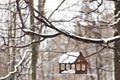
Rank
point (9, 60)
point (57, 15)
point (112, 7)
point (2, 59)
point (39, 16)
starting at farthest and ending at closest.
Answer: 1. point (2, 59)
2. point (9, 60)
3. point (57, 15)
4. point (112, 7)
5. point (39, 16)

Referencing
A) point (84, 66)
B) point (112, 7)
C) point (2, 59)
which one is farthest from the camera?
point (2, 59)

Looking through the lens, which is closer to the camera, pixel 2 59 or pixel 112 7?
pixel 112 7

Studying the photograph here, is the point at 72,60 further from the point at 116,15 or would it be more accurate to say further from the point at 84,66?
the point at 116,15

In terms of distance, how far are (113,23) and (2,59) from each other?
8.69 metres

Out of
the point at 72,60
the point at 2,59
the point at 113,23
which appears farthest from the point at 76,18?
the point at 2,59

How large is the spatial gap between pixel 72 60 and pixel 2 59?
7.80 m

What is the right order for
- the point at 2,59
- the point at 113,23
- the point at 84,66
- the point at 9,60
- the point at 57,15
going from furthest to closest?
the point at 2,59
the point at 9,60
the point at 57,15
the point at 84,66
the point at 113,23

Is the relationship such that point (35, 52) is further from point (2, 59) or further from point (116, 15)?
point (2, 59)

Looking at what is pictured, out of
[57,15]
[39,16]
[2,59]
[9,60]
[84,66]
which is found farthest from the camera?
[2,59]

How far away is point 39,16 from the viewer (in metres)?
3.71

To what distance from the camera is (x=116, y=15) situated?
4625 mm

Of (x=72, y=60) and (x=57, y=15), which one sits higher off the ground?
(x=57, y=15)

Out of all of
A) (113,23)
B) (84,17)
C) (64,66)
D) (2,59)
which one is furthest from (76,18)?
(2,59)

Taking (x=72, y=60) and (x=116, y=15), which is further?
(x=72, y=60)
